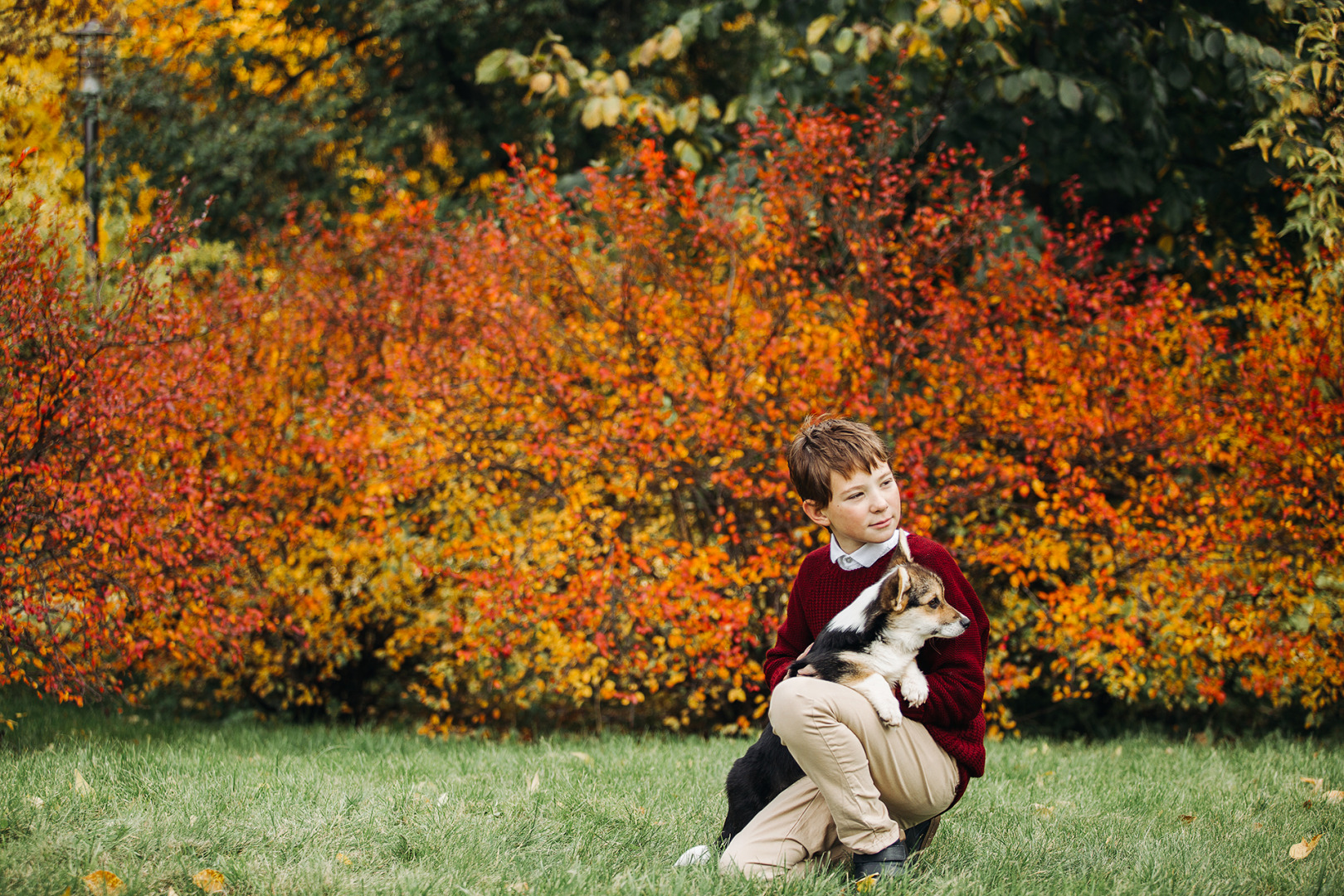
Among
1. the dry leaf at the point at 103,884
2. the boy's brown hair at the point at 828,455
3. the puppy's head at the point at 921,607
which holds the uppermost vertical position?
the boy's brown hair at the point at 828,455

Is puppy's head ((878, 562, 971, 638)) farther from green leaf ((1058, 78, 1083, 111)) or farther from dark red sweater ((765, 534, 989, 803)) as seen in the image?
green leaf ((1058, 78, 1083, 111))

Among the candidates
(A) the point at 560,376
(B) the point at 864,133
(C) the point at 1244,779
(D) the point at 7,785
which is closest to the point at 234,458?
(A) the point at 560,376

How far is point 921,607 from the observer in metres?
2.55

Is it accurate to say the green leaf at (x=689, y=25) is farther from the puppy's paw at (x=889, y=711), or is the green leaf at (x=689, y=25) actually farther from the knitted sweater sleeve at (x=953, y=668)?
→ the puppy's paw at (x=889, y=711)

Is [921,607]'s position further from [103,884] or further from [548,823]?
[103,884]

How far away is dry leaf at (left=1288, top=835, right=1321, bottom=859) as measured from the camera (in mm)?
3010

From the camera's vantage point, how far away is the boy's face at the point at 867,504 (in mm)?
2756

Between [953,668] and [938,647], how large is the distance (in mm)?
66

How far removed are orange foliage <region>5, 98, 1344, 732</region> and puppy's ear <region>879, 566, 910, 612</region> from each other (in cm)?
282

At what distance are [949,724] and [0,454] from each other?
4.16 m

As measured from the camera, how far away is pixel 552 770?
13.4 feet

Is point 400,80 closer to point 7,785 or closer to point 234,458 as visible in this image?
point 234,458

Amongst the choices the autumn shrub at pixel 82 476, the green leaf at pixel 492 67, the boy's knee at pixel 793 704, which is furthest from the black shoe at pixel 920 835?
the green leaf at pixel 492 67

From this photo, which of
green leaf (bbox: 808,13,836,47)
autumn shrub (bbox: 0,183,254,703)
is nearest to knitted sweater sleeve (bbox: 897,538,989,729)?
autumn shrub (bbox: 0,183,254,703)
